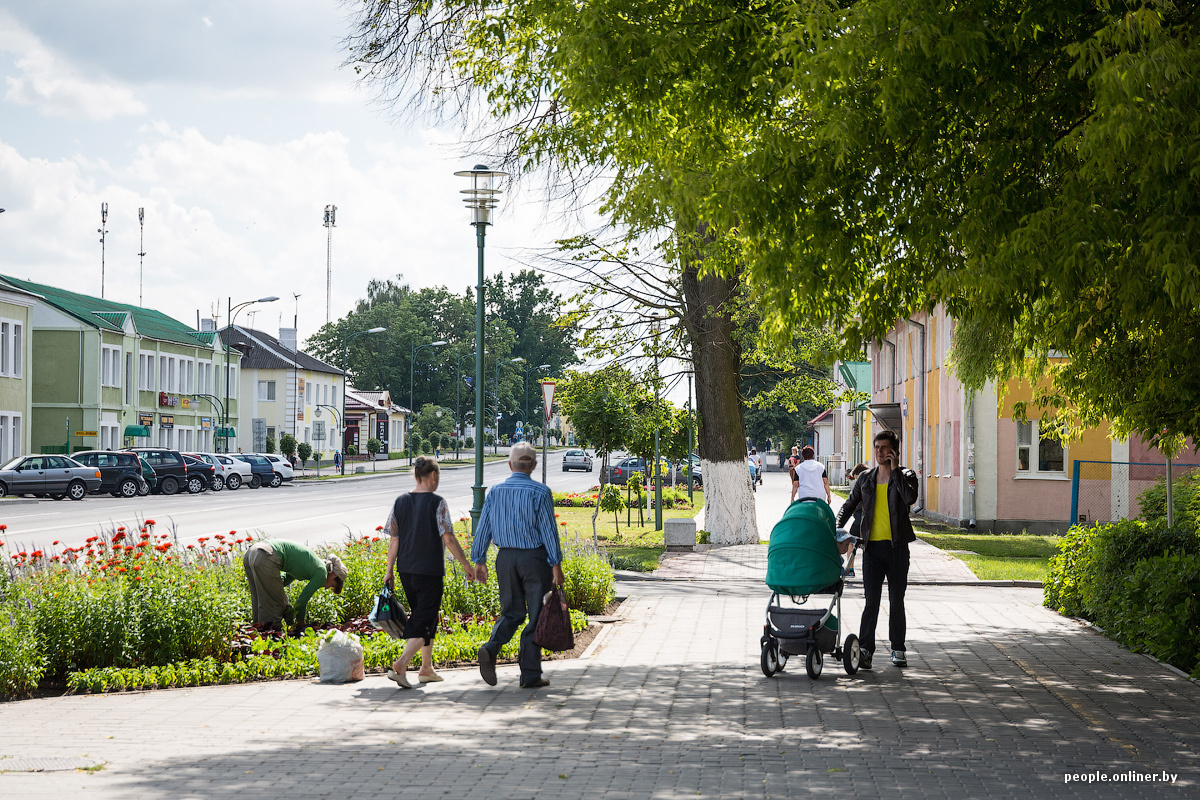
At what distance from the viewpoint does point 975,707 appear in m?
7.87

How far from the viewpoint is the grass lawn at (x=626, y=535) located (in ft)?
64.0

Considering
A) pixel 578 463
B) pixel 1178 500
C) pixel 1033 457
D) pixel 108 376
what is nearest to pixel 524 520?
pixel 1178 500

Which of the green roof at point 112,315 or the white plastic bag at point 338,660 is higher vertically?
the green roof at point 112,315

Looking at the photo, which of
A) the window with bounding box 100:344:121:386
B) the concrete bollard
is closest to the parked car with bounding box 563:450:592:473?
the window with bounding box 100:344:121:386

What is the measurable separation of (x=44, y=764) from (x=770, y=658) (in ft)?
16.4

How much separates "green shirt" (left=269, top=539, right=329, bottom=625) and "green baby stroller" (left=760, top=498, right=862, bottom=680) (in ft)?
12.0

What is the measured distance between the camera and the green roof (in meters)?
54.5

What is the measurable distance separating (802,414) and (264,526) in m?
68.5

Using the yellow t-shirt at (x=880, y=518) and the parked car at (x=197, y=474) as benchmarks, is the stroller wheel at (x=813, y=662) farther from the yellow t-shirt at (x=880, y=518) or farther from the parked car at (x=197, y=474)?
the parked car at (x=197, y=474)

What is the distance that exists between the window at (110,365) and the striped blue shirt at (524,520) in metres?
51.6

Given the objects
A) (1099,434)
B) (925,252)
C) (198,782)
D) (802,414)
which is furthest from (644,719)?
(802,414)

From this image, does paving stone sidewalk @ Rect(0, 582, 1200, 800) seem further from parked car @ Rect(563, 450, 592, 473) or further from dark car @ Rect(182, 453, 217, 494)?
parked car @ Rect(563, 450, 592, 473)

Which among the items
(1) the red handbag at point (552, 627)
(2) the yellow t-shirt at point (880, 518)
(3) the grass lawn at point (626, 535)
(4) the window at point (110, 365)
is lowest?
(3) the grass lawn at point (626, 535)

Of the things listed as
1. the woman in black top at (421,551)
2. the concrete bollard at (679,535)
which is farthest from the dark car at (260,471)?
the woman in black top at (421,551)
